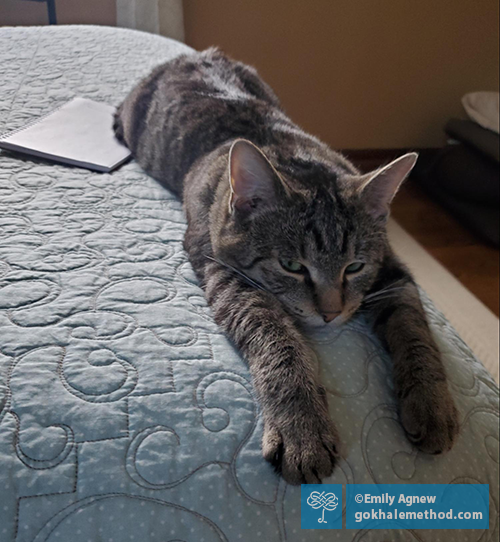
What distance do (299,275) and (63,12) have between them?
2.16 meters

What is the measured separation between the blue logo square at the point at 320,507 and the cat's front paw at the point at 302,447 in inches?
0.5

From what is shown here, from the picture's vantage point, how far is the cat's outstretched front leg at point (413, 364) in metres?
0.73

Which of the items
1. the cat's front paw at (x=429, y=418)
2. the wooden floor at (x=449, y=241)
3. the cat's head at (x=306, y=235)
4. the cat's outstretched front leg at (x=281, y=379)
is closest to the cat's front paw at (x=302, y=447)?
the cat's outstretched front leg at (x=281, y=379)

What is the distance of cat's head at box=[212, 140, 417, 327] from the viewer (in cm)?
89

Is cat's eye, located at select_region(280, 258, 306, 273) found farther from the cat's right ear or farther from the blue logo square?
the blue logo square

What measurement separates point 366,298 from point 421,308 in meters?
0.11

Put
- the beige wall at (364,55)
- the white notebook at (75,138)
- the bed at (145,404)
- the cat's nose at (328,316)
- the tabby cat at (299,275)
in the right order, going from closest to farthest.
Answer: the bed at (145,404) → the tabby cat at (299,275) → the cat's nose at (328,316) → the white notebook at (75,138) → the beige wall at (364,55)

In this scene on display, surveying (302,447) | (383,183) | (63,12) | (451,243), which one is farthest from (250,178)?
(63,12)

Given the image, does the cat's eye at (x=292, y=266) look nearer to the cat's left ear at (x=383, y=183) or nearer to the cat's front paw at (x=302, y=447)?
the cat's left ear at (x=383, y=183)

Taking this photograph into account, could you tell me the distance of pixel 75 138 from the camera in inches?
54.1

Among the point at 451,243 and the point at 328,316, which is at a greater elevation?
the point at 328,316

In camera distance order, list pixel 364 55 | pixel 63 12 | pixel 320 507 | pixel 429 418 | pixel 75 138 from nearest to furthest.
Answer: pixel 320 507
pixel 429 418
pixel 75 138
pixel 63 12
pixel 364 55

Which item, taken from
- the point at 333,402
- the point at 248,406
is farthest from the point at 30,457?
the point at 333,402

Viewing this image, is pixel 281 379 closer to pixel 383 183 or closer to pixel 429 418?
pixel 429 418
